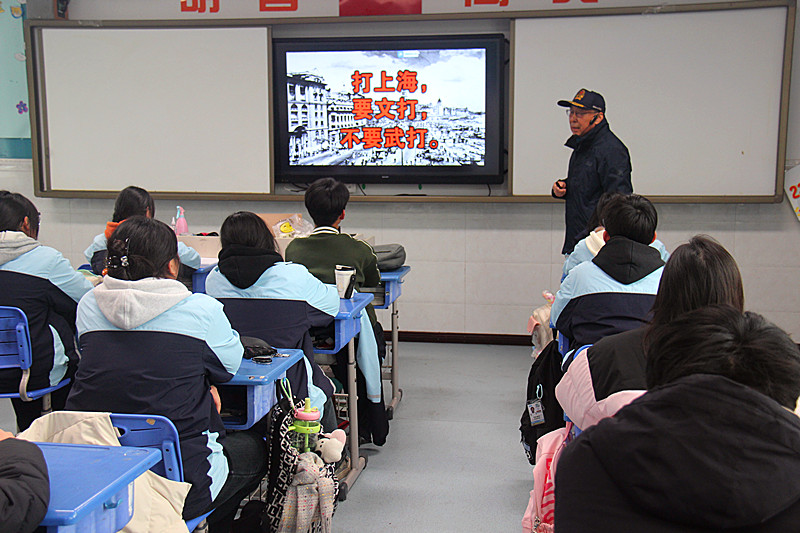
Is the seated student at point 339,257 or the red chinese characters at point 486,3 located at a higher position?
the red chinese characters at point 486,3

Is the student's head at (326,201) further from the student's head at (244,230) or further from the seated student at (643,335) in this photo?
the seated student at (643,335)

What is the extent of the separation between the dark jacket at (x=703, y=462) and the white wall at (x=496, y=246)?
429 centimetres

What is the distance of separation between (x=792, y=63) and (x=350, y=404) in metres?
3.91

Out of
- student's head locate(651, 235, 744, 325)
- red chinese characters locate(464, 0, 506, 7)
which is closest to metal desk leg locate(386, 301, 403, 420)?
student's head locate(651, 235, 744, 325)

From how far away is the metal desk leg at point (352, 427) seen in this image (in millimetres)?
2747

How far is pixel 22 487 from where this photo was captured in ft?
→ 3.19

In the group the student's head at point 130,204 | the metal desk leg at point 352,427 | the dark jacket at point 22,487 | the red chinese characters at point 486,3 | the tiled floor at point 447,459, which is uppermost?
the red chinese characters at point 486,3

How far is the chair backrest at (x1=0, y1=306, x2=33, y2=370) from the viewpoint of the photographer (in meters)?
2.45

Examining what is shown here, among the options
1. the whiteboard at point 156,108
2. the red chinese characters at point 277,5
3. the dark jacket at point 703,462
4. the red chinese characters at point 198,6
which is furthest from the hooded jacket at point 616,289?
the red chinese characters at point 198,6

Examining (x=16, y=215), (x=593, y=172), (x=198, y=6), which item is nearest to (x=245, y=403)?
(x=16, y=215)

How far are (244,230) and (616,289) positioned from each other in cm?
128

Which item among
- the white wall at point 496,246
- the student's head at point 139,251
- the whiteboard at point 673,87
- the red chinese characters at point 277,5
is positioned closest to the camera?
the student's head at point 139,251

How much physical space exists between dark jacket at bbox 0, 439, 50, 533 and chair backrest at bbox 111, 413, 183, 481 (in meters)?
0.45

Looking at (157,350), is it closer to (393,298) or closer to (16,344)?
(16,344)
